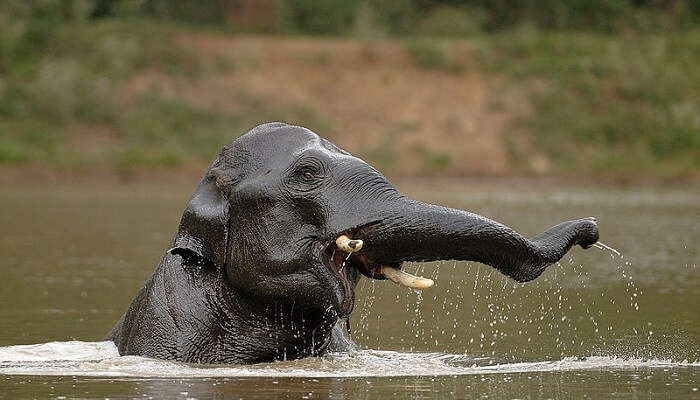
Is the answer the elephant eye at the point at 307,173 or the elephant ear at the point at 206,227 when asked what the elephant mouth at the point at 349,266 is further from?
the elephant ear at the point at 206,227

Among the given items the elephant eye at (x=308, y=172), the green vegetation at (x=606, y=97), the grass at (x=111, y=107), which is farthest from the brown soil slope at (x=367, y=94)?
the elephant eye at (x=308, y=172)

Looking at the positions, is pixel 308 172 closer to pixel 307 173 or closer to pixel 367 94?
pixel 307 173

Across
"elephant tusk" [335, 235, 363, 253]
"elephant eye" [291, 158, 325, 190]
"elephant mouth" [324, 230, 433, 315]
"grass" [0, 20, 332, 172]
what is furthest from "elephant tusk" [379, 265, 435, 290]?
"grass" [0, 20, 332, 172]

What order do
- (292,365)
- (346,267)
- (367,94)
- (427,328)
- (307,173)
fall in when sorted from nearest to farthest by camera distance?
(346,267)
(307,173)
(292,365)
(427,328)
(367,94)

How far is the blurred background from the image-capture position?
133ft

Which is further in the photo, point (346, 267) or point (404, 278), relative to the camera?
point (346, 267)

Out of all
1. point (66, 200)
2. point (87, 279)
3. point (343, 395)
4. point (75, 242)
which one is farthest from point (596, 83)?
point (343, 395)

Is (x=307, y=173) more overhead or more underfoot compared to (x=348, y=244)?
more overhead

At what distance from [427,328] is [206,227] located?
151 inches

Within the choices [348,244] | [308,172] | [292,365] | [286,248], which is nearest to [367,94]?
[292,365]

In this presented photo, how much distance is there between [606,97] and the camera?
45.1 m

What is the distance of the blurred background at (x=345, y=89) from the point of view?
4053 cm

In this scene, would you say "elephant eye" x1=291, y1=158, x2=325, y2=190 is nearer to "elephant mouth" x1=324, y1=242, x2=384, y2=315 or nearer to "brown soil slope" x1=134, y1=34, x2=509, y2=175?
"elephant mouth" x1=324, y1=242, x2=384, y2=315

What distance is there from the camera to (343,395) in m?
7.39
